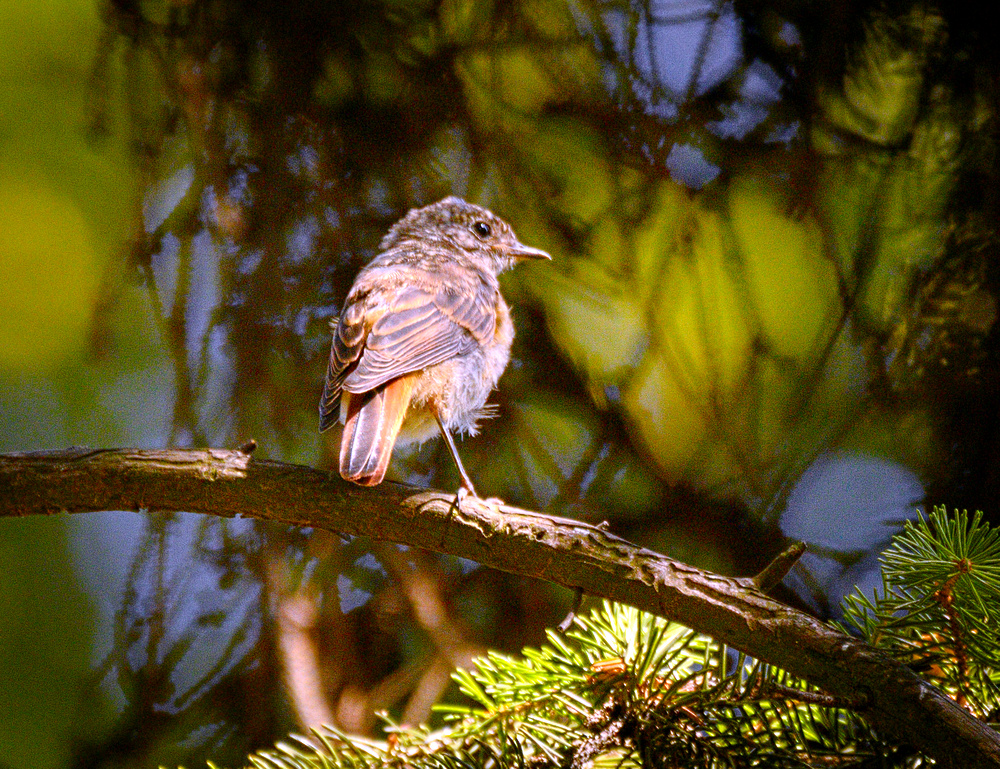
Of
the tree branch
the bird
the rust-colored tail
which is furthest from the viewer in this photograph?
the bird

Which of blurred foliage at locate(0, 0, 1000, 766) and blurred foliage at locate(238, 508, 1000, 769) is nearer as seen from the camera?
blurred foliage at locate(238, 508, 1000, 769)

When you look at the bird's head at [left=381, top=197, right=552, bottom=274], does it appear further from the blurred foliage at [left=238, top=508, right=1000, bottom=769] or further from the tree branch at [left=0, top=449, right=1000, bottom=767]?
the blurred foliage at [left=238, top=508, right=1000, bottom=769]

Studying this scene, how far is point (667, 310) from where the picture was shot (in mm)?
2127

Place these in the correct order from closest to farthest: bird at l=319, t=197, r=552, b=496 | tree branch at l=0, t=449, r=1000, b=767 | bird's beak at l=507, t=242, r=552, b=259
Result: 1. tree branch at l=0, t=449, r=1000, b=767
2. bird at l=319, t=197, r=552, b=496
3. bird's beak at l=507, t=242, r=552, b=259

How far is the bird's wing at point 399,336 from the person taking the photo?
1.45 metres

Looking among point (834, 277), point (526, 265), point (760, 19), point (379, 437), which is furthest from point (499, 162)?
point (379, 437)

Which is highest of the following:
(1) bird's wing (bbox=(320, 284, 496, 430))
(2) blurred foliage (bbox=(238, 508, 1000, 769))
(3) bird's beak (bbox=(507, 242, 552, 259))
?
(3) bird's beak (bbox=(507, 242, 552, 259))

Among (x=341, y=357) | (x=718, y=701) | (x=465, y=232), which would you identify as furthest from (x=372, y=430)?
(x=465, y=232)

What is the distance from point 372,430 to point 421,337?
271mm

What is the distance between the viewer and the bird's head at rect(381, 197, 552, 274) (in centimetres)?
201

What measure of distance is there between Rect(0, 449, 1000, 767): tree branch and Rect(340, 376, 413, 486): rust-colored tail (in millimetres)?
77

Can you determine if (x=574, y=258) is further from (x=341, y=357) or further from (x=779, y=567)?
(x=779, y=567)

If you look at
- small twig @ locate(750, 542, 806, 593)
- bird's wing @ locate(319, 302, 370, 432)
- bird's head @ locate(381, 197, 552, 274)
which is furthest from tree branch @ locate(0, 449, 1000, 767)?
bird's head @ locate(381, 197, 552, 274)

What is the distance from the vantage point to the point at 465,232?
6.61ft
